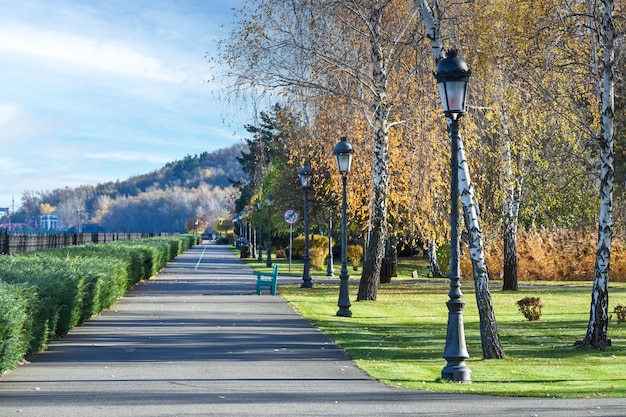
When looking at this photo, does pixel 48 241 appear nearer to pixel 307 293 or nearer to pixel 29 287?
pixel 307 293

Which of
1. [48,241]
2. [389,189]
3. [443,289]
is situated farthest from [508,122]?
[48,241]

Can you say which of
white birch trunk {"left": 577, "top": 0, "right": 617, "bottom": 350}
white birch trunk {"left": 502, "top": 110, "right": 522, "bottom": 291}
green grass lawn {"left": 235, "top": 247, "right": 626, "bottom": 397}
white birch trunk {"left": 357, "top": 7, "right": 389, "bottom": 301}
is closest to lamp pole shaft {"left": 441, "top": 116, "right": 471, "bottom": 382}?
green grass lawn {"left": 235, "top": 247, "right": 626, "bottom": 397}

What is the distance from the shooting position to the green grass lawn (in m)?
11.8

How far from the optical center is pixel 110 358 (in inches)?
534

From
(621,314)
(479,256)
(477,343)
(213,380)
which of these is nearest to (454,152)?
(479,256)

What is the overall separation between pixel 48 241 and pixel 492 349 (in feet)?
122

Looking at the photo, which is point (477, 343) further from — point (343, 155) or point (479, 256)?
point (343, 155)

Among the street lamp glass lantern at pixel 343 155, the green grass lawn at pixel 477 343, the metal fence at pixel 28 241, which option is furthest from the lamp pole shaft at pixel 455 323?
the metal fence at pixel 28 241

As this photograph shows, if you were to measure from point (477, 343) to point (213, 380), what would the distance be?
7.18 meters

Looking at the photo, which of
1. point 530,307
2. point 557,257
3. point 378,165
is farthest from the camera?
point 557,257

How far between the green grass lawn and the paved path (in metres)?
0.64

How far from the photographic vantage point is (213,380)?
452 inches

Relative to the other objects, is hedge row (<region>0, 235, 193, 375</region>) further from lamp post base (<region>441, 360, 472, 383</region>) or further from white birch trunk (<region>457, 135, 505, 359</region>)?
white birch trunk (<region>457, 135, 505, 359</region>)

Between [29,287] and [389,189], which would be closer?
[29,287]
